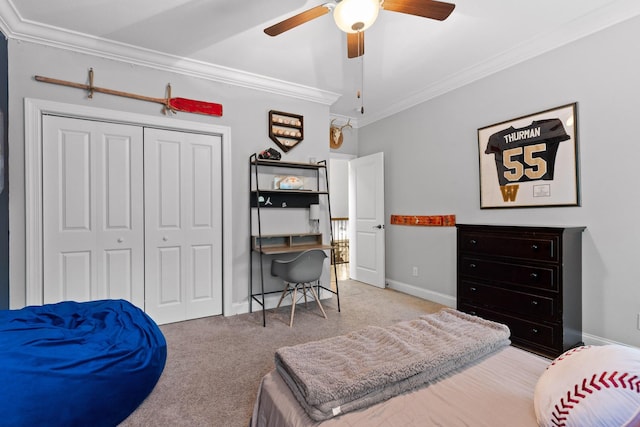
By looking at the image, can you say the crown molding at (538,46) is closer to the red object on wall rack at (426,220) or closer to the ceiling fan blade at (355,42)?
the red object on wall rack at (426,220)

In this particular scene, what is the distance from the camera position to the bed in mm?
740

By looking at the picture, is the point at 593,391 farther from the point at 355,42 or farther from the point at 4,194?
the point at 4,194

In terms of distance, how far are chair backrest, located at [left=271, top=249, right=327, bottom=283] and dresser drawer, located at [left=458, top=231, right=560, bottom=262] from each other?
143cm

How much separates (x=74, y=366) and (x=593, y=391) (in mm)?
2100

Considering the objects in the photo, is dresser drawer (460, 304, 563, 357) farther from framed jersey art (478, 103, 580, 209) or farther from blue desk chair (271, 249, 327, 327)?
blue desk chair (271, 249, 327, 327)

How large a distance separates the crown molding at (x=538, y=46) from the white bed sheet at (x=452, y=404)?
8.95 ft

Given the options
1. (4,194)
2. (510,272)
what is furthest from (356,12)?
(4,194)

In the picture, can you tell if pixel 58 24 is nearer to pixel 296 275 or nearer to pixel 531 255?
pixel 296 275

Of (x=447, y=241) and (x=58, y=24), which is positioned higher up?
(x=58, y=24)

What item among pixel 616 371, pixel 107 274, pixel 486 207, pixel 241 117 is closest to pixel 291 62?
pixel 241 117

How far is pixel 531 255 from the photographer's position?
8.20 ft

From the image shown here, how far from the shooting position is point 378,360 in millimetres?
1192

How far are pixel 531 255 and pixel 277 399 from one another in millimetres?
2336

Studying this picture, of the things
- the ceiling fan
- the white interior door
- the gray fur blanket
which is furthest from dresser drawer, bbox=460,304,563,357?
the ceiling fan
